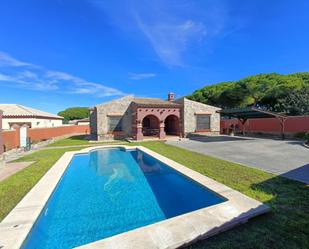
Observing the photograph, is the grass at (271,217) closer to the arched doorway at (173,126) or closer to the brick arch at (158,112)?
the brick arch at (158,112)

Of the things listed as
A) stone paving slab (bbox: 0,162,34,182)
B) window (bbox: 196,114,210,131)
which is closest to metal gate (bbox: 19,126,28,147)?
stone paving slab (bbox: 0,162,34,182)

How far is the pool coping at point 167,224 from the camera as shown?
3.49 m

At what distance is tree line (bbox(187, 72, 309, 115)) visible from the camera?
27.0 metres

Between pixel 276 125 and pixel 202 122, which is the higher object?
pixel 202 122

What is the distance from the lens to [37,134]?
68.3 ft

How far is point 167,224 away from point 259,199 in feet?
9.54

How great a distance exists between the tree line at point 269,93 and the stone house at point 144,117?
11.4m

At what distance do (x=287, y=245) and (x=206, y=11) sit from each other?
14.3 meters

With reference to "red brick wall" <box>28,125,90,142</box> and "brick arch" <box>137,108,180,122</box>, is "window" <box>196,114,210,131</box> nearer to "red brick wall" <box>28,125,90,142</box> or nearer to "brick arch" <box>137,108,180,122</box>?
"brick arch" <box>137,108,180,122</box>

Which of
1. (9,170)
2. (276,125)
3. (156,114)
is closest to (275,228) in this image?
(9,170)

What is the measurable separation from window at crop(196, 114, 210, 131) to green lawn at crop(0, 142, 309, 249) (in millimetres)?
16407

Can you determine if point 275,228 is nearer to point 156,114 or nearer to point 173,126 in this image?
point 156,114

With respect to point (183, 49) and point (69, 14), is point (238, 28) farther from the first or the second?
point (69, 14)

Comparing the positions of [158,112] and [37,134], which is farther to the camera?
[158,112]
